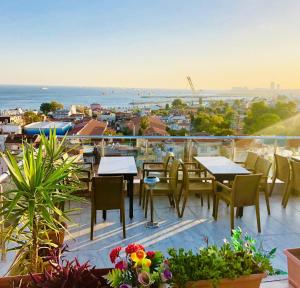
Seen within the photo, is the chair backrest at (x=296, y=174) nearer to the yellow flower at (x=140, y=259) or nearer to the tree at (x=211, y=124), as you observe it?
the tree at (x=211, y=124)

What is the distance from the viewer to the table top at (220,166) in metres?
4.68

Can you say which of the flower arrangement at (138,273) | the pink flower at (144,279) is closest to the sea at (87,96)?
the flower arrangement at (138,273)

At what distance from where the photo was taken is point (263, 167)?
510cm

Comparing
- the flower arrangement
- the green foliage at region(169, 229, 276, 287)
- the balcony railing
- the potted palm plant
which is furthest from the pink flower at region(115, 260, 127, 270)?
the balcony railing

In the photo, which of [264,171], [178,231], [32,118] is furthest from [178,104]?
[178,231]

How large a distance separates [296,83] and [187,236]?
9.29 m

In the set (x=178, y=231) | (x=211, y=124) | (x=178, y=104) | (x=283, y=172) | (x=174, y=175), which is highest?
(x=178, y=104)

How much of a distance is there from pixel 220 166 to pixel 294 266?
313 cm

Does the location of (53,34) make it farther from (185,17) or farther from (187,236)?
(187,236)

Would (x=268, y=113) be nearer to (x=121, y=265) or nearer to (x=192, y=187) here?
(x=192, y=187)

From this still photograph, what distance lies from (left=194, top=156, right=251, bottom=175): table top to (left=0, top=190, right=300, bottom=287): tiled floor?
0.68 metres

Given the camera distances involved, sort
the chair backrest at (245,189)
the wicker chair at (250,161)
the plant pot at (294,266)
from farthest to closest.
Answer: the wicker chair at (250,161) < the chair backrest at (245,189) < the plant pot at (294,266)

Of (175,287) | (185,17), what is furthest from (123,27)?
(175,287)

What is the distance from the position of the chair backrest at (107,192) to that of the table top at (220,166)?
4.55 ft
